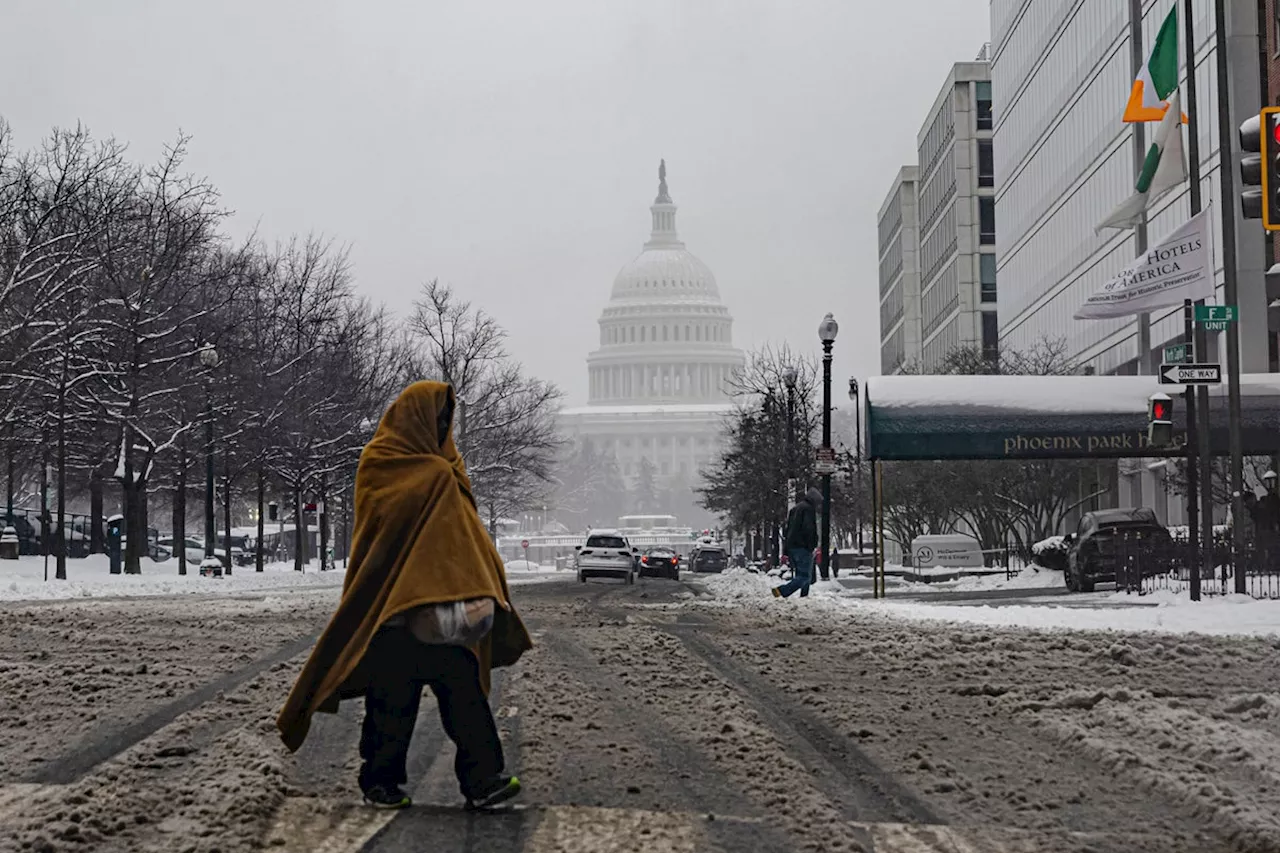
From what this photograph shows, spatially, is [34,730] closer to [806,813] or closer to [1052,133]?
[806,813]

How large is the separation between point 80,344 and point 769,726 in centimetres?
3653

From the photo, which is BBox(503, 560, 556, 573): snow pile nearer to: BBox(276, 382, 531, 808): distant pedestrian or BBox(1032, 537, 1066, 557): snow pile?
BBox(1032, 537, 1066, 557): snow pile

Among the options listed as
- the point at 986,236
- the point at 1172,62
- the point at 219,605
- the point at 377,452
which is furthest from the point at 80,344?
the point at 986,236

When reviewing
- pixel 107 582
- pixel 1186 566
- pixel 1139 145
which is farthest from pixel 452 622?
pixel 1139 145

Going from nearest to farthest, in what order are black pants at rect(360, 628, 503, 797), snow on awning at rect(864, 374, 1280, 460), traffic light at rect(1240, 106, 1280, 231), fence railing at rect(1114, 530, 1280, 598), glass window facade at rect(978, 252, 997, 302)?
black pants at rect(360, 628, 503, 797) → traffic light at rect(1240, 106, 1280, 231) → fence railing at rect(1114, 530, 1280, 598) → snow on awning at rect(864, 374, 1280, 460) → glass window facade at rect(978, 252, 997, 302)

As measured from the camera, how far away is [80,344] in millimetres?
45031

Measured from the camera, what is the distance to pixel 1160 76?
3022 centimetres

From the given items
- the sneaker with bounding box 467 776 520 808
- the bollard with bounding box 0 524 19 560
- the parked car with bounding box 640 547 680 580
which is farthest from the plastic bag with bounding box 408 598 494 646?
the parked car with bounding box 640 547 680 580

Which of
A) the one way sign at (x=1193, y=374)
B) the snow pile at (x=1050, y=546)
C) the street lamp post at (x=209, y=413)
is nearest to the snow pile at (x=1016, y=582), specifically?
the snow pile at (x=1050, y=546)

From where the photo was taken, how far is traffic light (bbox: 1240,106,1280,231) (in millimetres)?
15414

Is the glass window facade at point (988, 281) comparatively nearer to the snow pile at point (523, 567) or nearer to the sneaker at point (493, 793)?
the snow pile at point (523, 567)

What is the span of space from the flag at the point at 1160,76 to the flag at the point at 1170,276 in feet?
10.9

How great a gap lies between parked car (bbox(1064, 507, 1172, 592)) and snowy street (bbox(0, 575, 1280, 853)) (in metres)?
11.8

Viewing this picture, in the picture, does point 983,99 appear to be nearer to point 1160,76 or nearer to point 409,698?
point 1160,76
